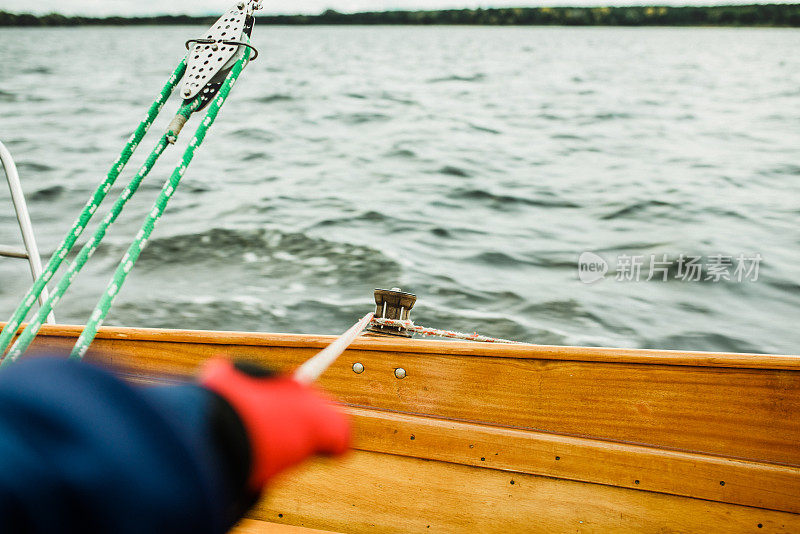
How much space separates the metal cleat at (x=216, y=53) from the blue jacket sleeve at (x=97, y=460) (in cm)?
128

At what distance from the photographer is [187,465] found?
0.40 meters

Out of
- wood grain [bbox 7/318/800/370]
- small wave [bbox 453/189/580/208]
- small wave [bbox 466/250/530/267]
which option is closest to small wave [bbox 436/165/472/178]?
small wave [bbox 453/189/580/208]

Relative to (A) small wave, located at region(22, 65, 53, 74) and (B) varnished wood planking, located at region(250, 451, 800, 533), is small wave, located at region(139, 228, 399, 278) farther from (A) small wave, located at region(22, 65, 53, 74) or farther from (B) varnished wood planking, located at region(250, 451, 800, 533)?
(A) small wave, located at region(22, 65, 53, 74)

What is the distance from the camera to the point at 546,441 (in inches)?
67.1

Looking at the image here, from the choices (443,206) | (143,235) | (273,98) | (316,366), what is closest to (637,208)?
(443,206)

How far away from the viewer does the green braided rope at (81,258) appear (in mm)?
1313

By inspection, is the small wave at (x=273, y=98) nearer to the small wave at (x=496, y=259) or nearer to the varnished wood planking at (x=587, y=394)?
the small wave at (x=496, y=259)

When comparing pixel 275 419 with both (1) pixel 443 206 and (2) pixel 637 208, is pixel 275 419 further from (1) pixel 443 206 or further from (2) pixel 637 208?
(2) pixel 637 208

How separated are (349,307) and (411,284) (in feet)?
2.43

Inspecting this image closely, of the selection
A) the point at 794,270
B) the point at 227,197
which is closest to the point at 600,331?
the point at 794,270

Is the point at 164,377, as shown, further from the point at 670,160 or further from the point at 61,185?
the point at 670,160

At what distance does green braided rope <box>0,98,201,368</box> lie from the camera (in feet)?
4.31

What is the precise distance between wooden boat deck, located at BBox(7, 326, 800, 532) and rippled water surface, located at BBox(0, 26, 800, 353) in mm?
2994

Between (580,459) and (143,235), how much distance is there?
125 cm
